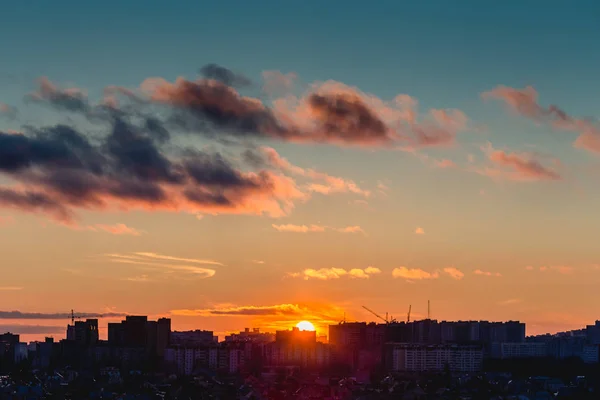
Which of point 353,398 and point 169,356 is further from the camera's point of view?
point 169,356

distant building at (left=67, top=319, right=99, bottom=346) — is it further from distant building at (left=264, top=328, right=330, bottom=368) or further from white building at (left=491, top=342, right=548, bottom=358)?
white building at (left=491, top=342, right=548, bottom=358)

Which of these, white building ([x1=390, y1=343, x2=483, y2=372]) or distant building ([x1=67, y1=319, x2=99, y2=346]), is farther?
distant building ([x1=67, y1=319, x2=99, y2=346])

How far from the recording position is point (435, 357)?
406 feet

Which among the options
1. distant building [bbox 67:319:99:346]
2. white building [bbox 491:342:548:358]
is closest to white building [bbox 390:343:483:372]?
white building [bbox 491:342:548:358]

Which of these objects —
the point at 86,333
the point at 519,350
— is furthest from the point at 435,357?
the point at 86,333

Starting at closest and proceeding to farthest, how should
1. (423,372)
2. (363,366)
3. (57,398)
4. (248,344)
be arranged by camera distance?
(57,398) → (423,372) → (363,366) → (248,344)

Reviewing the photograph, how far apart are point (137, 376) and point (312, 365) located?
115 feet

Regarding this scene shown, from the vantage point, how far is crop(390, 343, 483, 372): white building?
395ft

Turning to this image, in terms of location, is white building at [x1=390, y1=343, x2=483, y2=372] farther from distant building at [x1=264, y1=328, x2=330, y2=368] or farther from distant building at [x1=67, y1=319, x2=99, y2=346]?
distant building at [x1=67, y1=319, x2=99, y2=346]

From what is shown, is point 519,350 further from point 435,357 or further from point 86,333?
point 86,333

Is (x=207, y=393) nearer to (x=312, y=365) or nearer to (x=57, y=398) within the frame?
(x=57, y=398)

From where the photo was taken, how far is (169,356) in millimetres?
125562

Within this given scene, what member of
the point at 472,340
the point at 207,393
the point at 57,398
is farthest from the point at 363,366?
the point at 57,398

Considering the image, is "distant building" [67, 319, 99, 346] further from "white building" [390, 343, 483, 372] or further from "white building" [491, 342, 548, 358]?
"white building" [491, 342, 548, 358]
